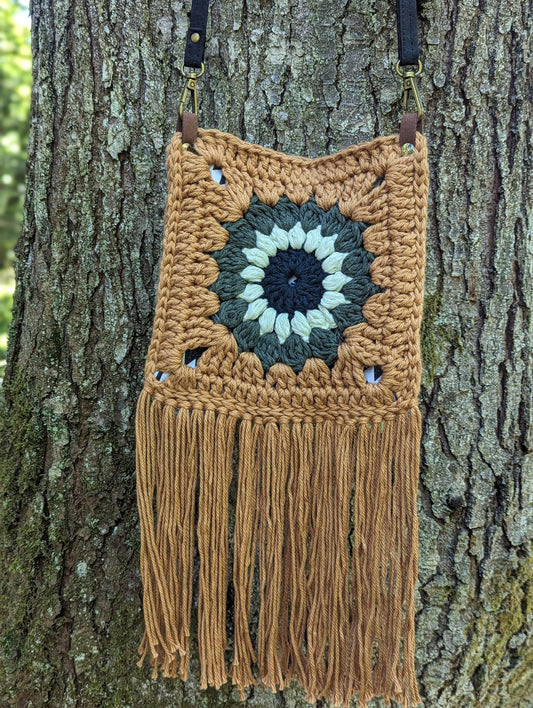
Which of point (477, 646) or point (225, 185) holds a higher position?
point (225, 185)

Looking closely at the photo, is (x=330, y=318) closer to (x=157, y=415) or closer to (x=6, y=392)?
(x=157, y=415)

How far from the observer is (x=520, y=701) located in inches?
41.6

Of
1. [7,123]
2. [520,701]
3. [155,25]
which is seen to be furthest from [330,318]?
[7,123]

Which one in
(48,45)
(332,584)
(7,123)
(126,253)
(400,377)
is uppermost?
(7,123)

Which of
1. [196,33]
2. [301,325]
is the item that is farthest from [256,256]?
[196,33]

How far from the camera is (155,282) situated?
0.96 meters

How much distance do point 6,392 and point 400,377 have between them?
0.73 metres

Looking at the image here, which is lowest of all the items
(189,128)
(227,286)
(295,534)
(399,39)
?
(295,534)

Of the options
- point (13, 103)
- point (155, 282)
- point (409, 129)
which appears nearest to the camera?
point (409, 129)

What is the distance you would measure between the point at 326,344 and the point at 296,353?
47 millimetres

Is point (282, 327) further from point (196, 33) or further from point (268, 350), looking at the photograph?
point (196, 33)

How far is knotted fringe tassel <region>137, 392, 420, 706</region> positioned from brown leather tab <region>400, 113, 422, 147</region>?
0.41 m

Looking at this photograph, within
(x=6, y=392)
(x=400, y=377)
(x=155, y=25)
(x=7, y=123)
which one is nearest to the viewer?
(x=400, y=377)

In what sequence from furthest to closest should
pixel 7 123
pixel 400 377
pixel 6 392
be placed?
1. pixel 7 123
2. pixel 6 392
3. pixel 400 377
